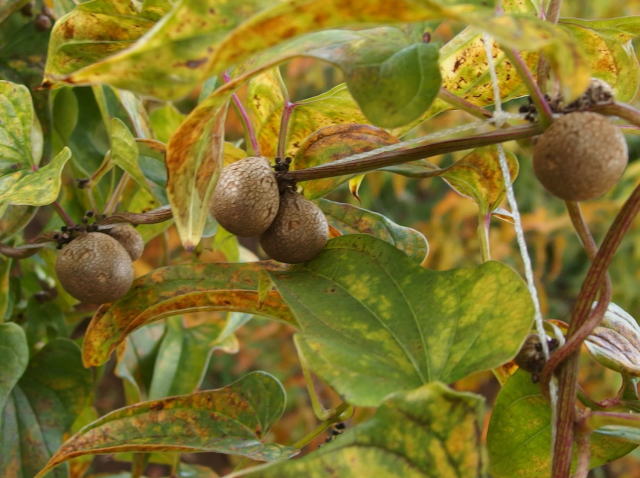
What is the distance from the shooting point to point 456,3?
19.1 inches

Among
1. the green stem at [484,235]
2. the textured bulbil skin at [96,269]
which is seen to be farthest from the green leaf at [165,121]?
the green stem at [484,235]

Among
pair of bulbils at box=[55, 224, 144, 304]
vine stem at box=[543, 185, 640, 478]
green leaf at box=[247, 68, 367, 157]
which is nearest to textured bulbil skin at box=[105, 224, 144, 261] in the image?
pair of bulbils at box=[55, 224, 144, 304]

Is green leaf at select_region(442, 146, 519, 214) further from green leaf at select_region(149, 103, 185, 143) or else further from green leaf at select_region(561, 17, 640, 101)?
green leaf at select_region(149, 103, 185, 143)

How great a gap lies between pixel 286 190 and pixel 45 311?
452 millimetres

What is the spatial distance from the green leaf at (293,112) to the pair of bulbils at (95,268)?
0.16 metres

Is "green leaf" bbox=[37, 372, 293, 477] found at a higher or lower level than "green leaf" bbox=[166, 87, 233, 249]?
lower

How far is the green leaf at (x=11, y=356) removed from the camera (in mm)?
706

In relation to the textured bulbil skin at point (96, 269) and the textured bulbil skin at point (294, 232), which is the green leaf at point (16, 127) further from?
the textured bulbil skin at point (294, 232)

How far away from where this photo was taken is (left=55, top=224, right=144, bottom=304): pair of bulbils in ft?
2.02

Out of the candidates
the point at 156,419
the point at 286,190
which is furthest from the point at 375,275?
the point at 156,419

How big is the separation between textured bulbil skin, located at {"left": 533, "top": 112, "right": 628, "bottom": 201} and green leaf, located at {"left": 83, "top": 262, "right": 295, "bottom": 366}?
0.25 meters

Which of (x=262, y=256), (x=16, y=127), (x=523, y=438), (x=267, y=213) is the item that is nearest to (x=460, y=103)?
(x=267, y=213)

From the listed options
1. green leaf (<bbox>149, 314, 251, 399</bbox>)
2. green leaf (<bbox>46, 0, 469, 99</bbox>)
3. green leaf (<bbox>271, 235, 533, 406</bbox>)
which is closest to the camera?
green leaf (<bbox>46, 0, 469, 99</bbox>)

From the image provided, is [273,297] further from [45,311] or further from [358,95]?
[45,311]
